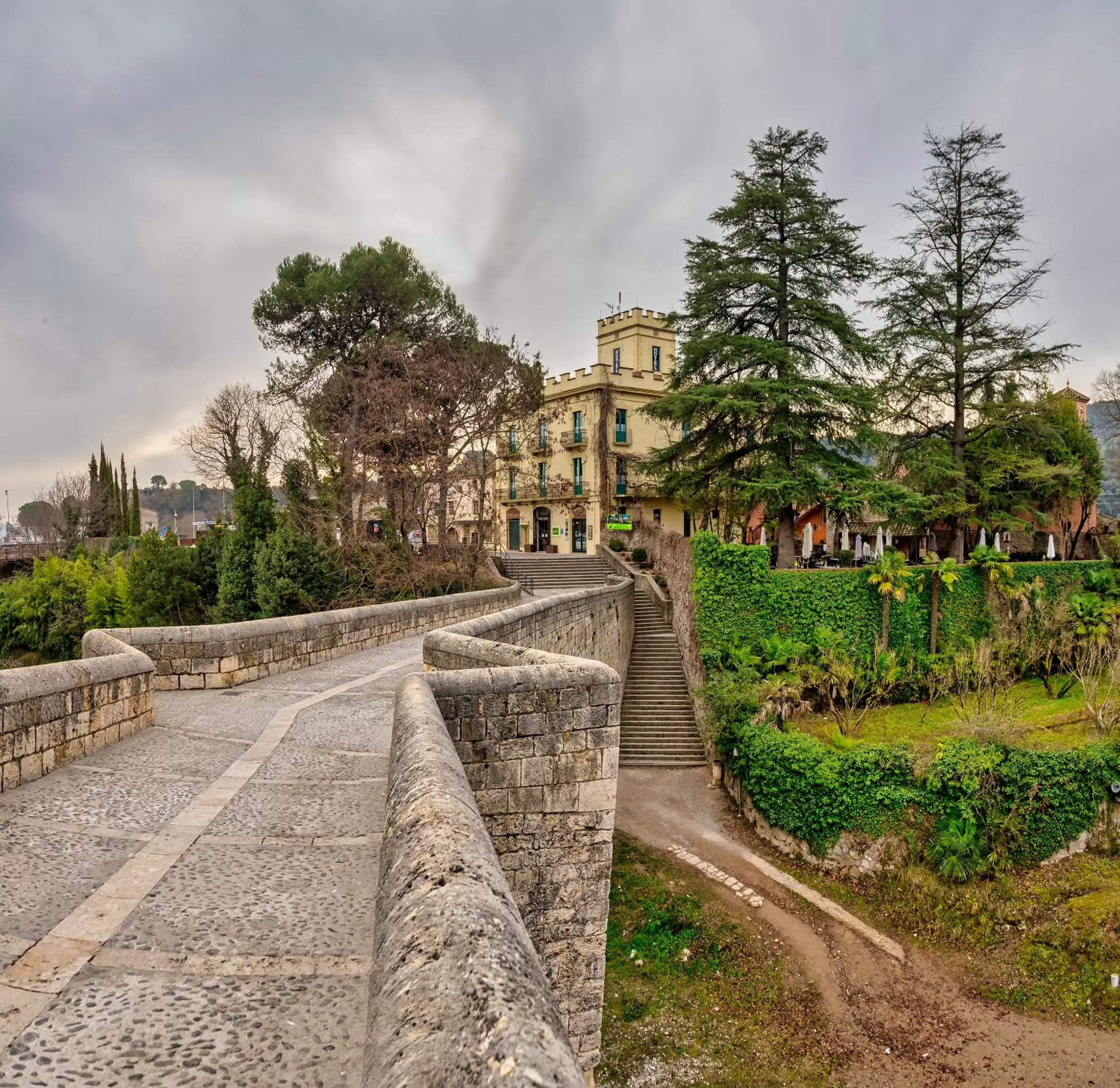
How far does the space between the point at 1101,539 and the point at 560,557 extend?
2309cm

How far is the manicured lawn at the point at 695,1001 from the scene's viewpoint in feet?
31.9

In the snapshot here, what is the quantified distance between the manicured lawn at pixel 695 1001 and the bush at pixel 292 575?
11.1 meters

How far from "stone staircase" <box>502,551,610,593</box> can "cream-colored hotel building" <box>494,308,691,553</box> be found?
10.4 feet

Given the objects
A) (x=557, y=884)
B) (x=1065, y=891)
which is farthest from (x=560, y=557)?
(x=557, y=884)

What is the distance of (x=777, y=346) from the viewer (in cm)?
2203

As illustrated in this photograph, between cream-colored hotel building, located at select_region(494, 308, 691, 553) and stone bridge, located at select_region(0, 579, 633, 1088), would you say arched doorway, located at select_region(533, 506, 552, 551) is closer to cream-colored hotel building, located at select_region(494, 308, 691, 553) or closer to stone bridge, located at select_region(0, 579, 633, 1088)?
cream-colored hotel building, located at select_region(494, 308, 691, 553)

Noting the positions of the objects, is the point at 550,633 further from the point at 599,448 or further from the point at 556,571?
the point at 599,448

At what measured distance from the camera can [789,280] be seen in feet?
74.6

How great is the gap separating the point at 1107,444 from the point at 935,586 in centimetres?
2211

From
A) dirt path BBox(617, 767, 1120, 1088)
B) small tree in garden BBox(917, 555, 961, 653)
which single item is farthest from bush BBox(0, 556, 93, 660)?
small tree in garden BBox(917, 555, 961, 653)

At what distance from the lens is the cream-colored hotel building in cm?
3522

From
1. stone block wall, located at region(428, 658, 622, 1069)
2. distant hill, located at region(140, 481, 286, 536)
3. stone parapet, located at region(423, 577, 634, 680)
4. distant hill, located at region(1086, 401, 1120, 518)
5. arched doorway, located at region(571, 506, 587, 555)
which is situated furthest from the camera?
distant hill, located at region(140, 481, 286, 536)

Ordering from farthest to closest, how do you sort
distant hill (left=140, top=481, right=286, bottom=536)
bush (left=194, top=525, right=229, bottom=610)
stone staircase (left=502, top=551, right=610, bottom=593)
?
1. distant hill (left=140, top=481, right=286, bottom=536)
2. stone staircase (left=502, top=551, right=610, bottom=593)
3. bush (left=194, top=525, right=229, bottom=610)

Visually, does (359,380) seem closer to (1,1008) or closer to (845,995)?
(845,995)
